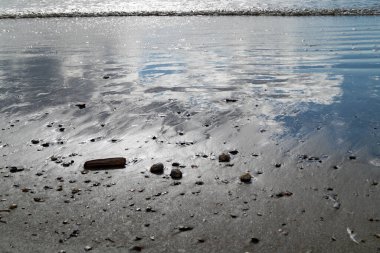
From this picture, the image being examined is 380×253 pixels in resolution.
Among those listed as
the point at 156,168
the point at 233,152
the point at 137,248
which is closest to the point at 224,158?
the point at 233,152

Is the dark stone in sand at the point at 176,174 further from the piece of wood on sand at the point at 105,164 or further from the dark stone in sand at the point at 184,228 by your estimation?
the dark stone in sand at the point at 184,228

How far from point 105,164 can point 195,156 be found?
1231 millimetres

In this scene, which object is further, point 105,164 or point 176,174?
point 105,164

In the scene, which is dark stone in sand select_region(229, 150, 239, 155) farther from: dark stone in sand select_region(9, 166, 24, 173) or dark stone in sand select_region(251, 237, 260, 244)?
dark stone in sand select_region(9, 166, 24, 173)

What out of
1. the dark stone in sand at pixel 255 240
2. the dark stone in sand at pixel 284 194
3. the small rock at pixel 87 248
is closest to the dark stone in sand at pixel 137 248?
the small rock at pixel 87 248

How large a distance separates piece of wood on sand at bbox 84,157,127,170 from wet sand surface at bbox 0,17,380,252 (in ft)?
0.38

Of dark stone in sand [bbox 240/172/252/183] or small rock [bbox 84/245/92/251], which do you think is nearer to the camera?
small rock [bbox 84/245/92/251]

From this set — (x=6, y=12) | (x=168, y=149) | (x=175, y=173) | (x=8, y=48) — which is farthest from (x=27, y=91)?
(x=6, y=12)

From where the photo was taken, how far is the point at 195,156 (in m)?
5.65

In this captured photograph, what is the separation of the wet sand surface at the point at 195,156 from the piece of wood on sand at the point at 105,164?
0.12m

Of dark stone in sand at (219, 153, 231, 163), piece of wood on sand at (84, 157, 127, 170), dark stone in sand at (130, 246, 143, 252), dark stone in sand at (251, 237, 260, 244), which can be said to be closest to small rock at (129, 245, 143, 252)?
dark stone in sand at (130, 246, 143, 252)

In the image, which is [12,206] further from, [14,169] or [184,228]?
[184,228]

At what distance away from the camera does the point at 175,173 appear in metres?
5.00

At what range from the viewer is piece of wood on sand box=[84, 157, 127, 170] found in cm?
534
